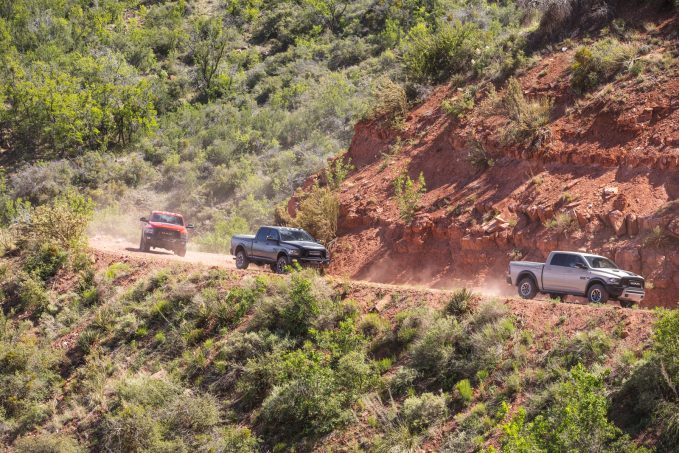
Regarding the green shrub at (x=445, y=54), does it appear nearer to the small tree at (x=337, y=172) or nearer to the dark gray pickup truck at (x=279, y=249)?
the small tree at (x=337, y=172)

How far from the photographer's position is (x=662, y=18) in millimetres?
27516

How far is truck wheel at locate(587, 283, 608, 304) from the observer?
1841cm

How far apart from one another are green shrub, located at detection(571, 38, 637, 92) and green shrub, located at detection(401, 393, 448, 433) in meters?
Answer: 14.0

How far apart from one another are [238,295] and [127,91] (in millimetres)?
36305

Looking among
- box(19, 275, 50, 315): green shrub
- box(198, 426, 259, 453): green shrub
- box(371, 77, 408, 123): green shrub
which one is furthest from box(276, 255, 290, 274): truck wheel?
box(371, 77, 408, 123): green shrub

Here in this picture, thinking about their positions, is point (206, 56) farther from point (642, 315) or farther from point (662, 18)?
point (642, 315)

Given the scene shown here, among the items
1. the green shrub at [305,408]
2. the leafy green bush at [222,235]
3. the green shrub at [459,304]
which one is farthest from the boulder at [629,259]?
the leafy green bush at [222,235]

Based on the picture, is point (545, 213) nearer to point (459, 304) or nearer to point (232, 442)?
point (459, 304)

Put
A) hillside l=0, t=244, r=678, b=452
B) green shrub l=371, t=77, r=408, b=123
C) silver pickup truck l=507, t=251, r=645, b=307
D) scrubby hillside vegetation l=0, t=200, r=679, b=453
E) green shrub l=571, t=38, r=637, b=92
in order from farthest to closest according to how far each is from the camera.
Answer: green shrub l=371, t=77, r=408, b=123, green shrub l=571, t=38, r=637, b=92, silver pickup truck l=507, t=251, r=645, b=307, hillside l=0, t=244, r=678, b=452, scrubby hillside vegetation l=0, t=200, r=679, b=453

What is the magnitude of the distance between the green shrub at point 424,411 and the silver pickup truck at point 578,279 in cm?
484

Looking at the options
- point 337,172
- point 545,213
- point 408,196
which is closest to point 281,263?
point 408,196

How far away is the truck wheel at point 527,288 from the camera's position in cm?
1983

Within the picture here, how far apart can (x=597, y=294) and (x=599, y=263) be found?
0.88 metres

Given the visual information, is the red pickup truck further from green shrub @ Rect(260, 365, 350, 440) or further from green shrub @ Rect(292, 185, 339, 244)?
green shrub @ Rect(260, 365, 350, 440)
